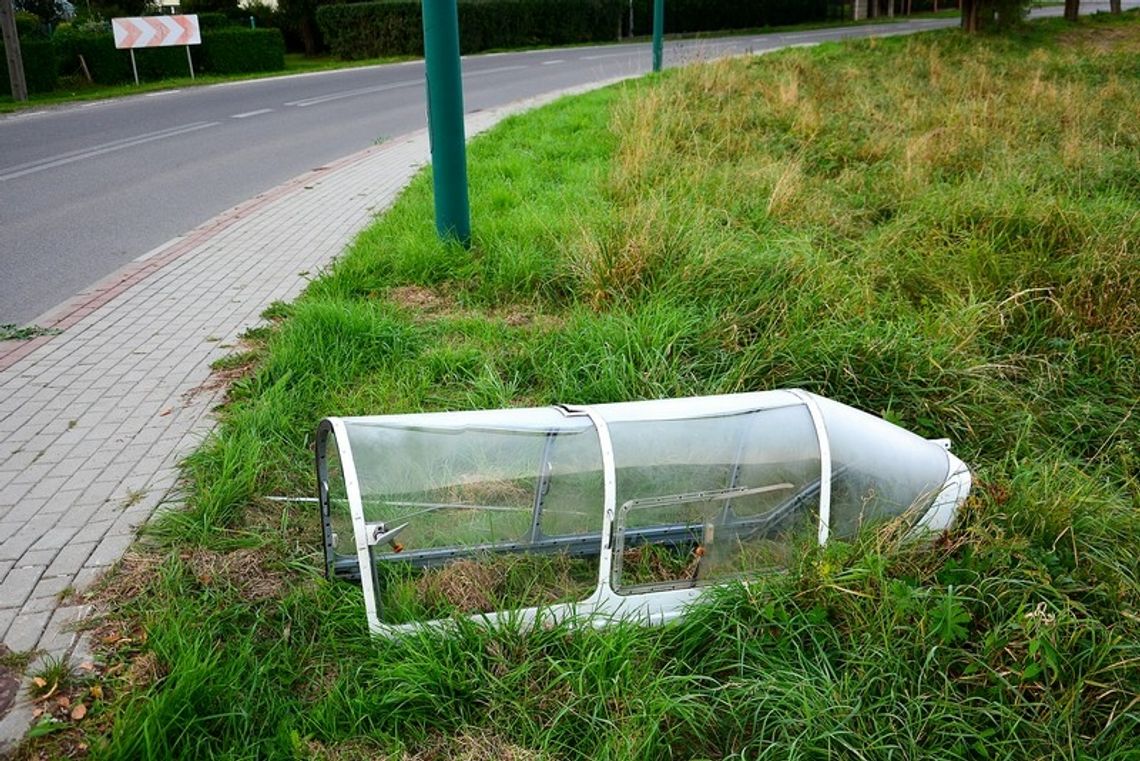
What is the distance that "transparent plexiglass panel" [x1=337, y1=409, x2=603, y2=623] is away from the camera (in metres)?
3.26

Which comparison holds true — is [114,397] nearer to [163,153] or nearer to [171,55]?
[163,153]

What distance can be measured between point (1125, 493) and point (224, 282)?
6.04 m

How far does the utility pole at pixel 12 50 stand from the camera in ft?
63.0

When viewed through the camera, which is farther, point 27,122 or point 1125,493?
point 27,122

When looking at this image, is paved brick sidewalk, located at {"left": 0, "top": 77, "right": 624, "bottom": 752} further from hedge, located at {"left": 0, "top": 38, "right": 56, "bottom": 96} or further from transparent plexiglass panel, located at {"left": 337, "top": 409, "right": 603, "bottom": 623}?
hedge, located at {"left": 0, "top": 38, "right": 56, "bottom": 96}

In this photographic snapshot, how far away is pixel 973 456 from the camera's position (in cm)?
457

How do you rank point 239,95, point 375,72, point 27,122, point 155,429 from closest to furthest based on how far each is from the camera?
point 155,429
point 27,122
point 239,95
point 375,72

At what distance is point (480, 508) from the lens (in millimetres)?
3439

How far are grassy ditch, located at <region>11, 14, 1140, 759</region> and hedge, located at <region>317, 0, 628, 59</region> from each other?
24.0m

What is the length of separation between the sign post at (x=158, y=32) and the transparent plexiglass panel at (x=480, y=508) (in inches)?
933

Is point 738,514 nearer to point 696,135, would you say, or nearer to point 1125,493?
point 1125,493

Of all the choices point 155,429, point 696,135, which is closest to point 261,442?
point 155,429

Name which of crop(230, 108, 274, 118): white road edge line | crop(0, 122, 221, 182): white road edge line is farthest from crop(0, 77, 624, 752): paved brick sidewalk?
crop(230, 108, 274, 118): white road edge line

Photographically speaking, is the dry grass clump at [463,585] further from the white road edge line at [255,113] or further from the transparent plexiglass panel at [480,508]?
the white road edge line at [255,113]
